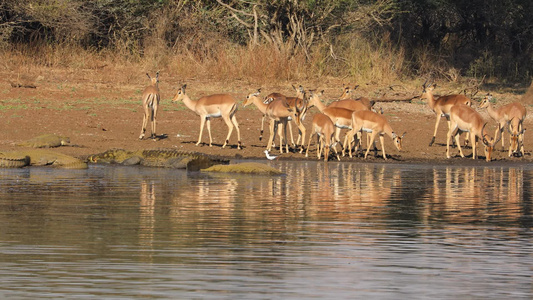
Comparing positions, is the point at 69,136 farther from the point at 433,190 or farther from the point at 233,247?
the point at 233,247

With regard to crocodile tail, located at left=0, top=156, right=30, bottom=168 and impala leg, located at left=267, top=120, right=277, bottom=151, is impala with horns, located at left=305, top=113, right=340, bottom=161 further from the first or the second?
crocodile tail, located at left=0, top=156, right=30, bottom=168

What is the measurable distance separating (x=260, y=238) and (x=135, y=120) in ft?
43.0

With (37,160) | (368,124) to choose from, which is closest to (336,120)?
(368,124)

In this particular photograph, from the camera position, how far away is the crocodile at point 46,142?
17594mm

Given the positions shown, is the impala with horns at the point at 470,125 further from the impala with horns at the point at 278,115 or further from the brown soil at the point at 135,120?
the impala with horns at the point at 278,115

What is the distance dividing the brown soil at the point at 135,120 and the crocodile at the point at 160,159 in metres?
1.37

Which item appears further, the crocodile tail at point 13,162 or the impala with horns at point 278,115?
the impala with horns at point 278,115

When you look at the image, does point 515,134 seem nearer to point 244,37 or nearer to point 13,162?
point 13,162

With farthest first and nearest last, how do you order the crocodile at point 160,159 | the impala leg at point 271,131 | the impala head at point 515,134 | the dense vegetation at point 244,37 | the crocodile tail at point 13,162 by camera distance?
the dense vegetation at point 244,37, the impala head at point 515,134, the impala leg at point 271,131, the crocodile at point 160,159, the crocodile tail at point 13,162

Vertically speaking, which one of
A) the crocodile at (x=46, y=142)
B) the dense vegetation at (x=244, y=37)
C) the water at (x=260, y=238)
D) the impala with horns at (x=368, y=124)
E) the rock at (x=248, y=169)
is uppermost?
the dense vegetation at (x=244, y=37)

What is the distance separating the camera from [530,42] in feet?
116

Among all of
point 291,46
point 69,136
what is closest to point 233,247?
point 69,136

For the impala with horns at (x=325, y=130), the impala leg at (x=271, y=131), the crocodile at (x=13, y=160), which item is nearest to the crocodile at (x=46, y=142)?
the crocodile at (x=13, y=160)

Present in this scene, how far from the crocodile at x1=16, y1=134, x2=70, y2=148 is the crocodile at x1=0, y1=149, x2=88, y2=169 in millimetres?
2178
